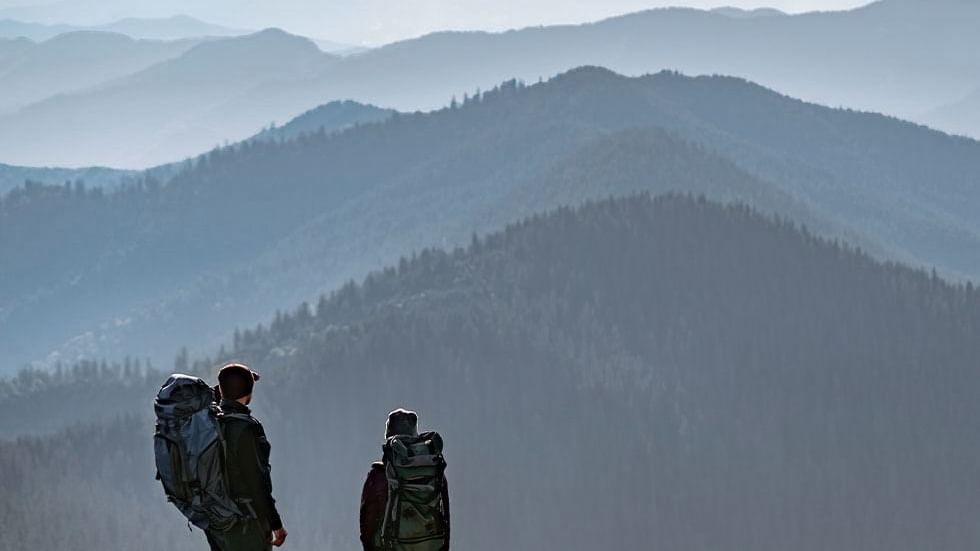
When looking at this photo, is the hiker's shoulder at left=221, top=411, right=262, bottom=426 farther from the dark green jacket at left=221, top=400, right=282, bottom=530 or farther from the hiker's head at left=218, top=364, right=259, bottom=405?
the hiker's head at left=218, top=364, right=259, bottom=405

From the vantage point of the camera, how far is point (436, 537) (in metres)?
22.8

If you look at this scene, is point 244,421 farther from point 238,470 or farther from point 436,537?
point 436,537

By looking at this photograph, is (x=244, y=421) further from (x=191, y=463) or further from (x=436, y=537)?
(x=436, y=537)

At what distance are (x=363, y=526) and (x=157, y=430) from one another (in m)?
2.95

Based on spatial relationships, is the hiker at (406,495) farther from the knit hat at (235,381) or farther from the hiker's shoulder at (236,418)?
the knit hat at (235,381)

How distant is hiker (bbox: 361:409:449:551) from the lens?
22.2 meters

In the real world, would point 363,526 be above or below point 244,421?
below

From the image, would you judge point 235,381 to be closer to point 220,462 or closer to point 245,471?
point 220,462

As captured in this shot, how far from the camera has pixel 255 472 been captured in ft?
74.0

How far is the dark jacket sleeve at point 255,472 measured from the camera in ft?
73.9

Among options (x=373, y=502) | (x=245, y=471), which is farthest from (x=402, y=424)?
(x=245, y=471)

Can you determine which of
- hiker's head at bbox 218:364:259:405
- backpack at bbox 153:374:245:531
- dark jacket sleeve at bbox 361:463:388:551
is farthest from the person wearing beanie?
dark jacket sleeve at bbox 361:463:388:551

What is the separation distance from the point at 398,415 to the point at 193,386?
2544 millimetres

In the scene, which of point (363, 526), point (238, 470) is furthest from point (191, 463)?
point (363, 526)
